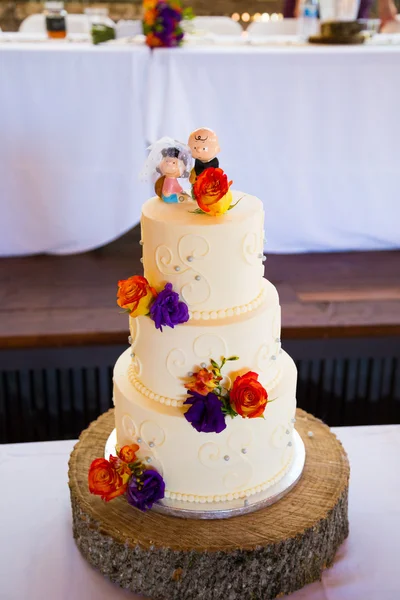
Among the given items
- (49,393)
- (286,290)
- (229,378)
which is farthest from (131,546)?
(286,290)

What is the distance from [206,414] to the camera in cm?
123

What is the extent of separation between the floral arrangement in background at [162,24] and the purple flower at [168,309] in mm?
1675

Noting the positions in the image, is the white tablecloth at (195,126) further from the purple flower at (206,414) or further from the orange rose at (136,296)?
the purple flower at (206,414)

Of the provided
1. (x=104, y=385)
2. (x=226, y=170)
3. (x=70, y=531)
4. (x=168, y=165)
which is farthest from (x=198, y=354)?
(x=226, y=170)

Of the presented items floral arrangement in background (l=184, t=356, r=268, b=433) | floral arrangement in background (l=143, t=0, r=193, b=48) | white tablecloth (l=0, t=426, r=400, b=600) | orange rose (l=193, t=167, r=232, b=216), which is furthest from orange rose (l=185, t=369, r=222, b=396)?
floral arrangement in background (l=143, t=0, r=193, b=48)

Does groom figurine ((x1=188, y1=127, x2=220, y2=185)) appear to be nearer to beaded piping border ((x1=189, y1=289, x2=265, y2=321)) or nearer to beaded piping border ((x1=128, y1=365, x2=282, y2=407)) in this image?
beaded piping border ((x1=189, y1=289, x2=265, y2=321))

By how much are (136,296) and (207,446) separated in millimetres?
330

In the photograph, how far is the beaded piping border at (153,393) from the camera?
4.26 feet

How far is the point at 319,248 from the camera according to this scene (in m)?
2.86

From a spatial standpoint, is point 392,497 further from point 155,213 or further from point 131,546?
point 155,213

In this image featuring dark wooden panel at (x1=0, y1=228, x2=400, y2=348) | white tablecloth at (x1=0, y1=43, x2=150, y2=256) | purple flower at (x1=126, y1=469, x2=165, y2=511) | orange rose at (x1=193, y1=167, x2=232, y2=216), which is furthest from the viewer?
white tablecloth at (x1=0, y1=43, x2=150, y2=256)

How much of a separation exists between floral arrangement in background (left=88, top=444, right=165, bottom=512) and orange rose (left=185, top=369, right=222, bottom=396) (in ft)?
0.66

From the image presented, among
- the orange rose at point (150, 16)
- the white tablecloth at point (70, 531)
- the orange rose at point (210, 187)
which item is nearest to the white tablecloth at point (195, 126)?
the orange rose at point (150, 16)

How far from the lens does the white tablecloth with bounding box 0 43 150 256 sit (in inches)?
98.6
